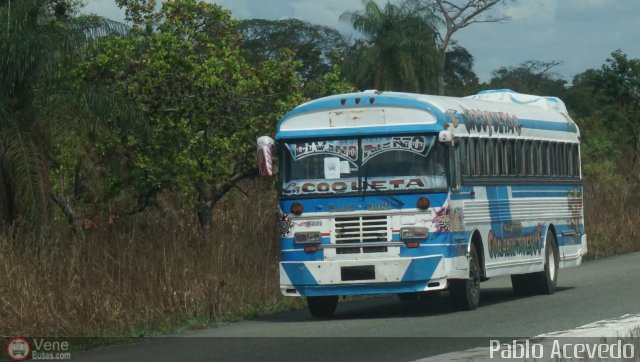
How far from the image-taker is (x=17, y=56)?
1814cm

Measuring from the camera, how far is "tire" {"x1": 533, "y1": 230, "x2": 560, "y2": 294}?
20188mm

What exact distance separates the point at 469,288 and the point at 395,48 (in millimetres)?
41166

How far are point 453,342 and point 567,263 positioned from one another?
333 inches

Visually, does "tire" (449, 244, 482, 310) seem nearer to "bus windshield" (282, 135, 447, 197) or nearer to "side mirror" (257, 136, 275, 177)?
"bus windshield" (282, 135, 447, 197)

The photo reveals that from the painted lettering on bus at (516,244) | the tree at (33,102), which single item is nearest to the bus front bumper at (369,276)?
the painted lettering on bus at (516,244)

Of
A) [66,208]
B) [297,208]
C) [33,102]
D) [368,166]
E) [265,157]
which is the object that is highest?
[33,102]

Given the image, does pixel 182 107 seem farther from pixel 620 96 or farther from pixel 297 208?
pixel 620 96

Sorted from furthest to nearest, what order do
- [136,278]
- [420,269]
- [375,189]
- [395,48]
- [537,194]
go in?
[395,48]
[537,194]
[375,189]
[136,278]
[420,269]

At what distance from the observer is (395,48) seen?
5772cm

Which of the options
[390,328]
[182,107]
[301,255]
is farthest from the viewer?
[182,107]

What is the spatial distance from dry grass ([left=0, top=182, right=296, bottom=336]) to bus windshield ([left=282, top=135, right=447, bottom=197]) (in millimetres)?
1804

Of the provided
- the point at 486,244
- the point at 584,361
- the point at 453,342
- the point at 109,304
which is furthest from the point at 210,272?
the point at 584,361

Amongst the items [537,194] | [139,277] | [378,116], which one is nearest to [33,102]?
[139,277]

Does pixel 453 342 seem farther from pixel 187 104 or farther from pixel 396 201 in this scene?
pixel 187 104
